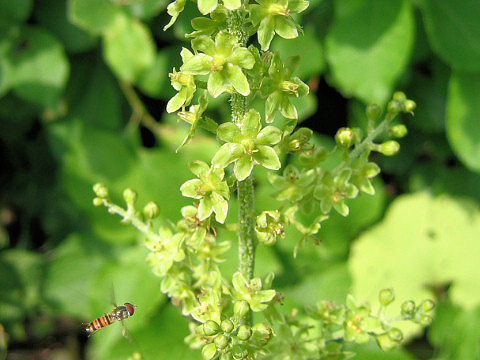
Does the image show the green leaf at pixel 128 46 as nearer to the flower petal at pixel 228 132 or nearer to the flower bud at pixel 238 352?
the flower petal at pixel 228 132

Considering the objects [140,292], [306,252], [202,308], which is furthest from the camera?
[306,252]

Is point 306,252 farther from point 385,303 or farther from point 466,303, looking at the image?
point 385,303

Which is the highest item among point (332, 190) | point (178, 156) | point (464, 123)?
point (332, 190)

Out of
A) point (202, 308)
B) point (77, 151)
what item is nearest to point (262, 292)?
point (202, 308)

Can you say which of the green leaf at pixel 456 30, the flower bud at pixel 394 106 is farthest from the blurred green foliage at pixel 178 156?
the flower bud at pixel 394 106

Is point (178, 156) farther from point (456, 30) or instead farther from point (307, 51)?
point (456, 30)

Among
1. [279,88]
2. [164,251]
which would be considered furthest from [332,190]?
[164,251]
